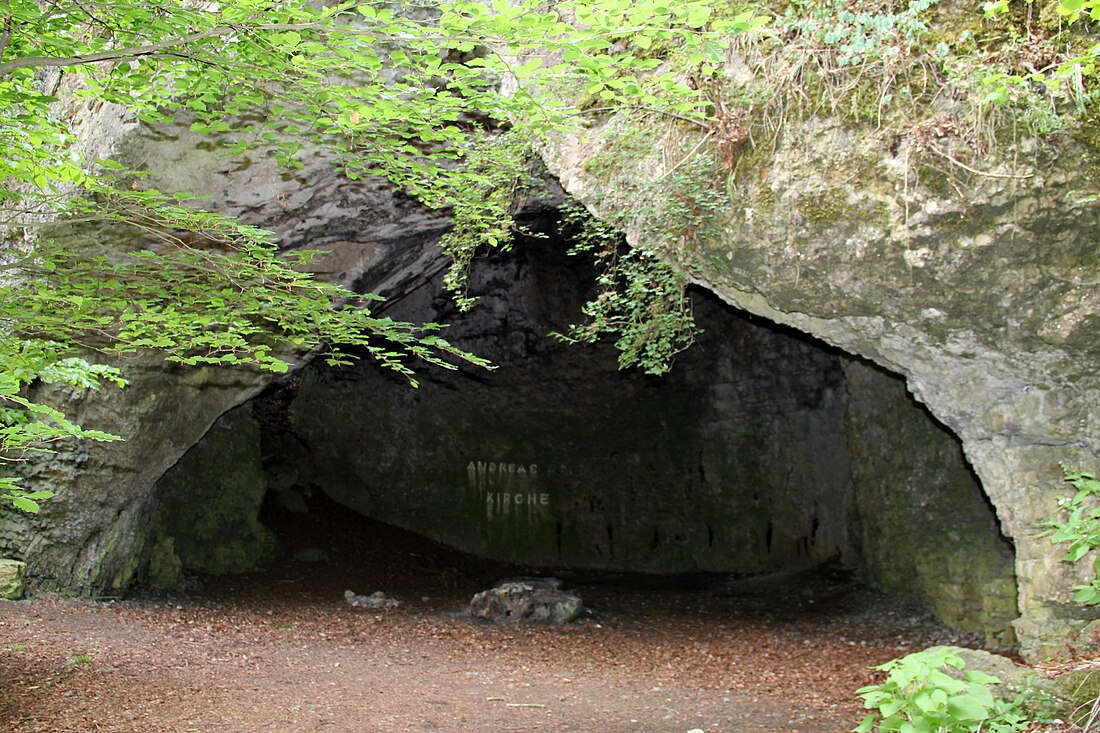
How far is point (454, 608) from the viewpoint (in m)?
9.34

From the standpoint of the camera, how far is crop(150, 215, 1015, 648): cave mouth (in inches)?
482

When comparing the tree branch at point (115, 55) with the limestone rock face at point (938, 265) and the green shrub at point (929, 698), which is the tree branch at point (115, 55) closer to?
the limestone rock face at point (938, 265)

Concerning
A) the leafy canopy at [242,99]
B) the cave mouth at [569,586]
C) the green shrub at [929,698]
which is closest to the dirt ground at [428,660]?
the cave mouth at [569,586]

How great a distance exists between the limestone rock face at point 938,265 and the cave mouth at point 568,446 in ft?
19.9

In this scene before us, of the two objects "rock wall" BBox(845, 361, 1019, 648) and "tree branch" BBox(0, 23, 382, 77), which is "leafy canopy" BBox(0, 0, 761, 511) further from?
"rock wall" BBox(845, 361, 1019, 648)

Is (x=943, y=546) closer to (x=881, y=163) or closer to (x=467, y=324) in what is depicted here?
(x=881, y=163)

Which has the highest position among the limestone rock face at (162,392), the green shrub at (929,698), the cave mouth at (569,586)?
the limestone rock face at (162,392)

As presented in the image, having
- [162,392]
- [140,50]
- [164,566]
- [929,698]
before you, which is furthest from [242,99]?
[164,566]

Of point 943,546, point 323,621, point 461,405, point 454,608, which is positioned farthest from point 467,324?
point 943,546

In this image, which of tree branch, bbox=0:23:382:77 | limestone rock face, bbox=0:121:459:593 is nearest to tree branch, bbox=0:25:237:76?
tree branch, bbox=0:23:382:77

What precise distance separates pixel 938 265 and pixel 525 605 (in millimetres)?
5434

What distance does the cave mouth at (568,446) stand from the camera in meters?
12.2

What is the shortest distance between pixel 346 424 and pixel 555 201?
21.5 ft

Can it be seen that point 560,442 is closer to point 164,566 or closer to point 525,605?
A: point 525,605
